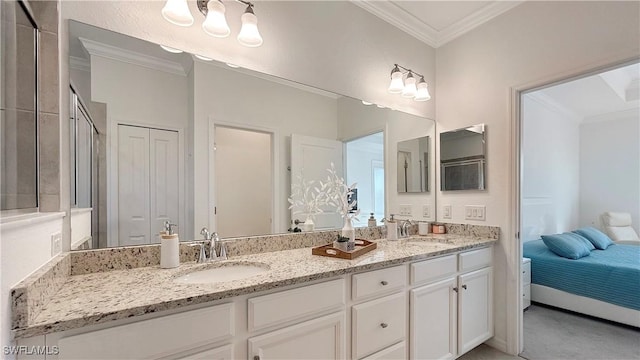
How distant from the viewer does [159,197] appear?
4.71 ft

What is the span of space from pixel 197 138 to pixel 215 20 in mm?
610

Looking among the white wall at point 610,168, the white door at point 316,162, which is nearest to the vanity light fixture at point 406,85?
the white door at point 316,162

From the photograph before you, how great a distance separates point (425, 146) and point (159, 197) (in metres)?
2.24

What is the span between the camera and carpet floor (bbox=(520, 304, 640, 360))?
2137 millimetres

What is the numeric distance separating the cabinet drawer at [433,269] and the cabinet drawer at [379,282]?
94 mm

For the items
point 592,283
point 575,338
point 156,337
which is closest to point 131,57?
point 156,337

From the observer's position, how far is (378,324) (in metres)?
1.46

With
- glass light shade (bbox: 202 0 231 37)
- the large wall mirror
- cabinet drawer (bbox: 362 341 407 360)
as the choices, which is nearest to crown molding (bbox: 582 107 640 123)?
the large wall mirror

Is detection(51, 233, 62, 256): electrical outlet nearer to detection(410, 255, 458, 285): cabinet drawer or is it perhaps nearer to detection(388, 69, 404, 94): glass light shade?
detection(410, 255, 458, 285): cabinet drawer

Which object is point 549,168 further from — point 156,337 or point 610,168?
point 156,337

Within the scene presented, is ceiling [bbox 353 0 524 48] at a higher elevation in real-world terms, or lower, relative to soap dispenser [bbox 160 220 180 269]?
higher

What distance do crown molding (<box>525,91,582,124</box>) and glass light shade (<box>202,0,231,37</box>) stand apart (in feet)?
13.8

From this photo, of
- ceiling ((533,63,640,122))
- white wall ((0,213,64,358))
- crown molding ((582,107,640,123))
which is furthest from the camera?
crown molding ((582,107,640,123))

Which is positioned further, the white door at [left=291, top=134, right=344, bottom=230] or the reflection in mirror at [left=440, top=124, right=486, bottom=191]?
the reflection in mirror at [left=440, top=124, right=486, bottom=191]
